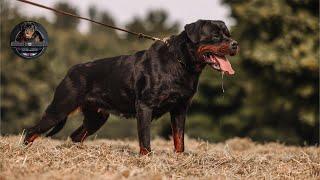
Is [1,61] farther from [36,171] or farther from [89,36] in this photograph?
[89,36]

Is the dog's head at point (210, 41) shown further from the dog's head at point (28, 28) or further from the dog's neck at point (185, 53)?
the dog's head at point (28, 28)

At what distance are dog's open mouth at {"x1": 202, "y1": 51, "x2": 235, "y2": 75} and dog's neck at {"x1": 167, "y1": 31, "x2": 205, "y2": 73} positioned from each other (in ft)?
0.48

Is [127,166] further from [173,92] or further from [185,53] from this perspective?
[185,53]

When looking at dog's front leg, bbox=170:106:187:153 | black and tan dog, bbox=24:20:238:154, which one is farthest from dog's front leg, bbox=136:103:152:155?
dog's front leg, bbox=170:106:187:153

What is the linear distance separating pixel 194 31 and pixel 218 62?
477 millimetres

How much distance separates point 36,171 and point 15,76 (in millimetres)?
27702

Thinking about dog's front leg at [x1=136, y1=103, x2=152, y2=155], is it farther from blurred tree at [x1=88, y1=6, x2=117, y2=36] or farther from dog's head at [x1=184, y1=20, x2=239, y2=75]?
blurred tree at [x1=88, y1=6, x2=117, y2=36]

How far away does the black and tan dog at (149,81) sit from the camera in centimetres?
703

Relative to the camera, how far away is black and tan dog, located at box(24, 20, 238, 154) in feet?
23.1

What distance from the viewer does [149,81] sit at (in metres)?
7.12

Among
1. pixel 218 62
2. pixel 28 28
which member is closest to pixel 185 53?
pixel 218 62

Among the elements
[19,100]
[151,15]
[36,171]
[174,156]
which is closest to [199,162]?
[174,156]

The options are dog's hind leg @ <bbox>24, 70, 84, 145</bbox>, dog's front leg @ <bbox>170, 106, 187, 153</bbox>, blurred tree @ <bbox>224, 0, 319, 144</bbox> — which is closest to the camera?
dog's front leg @ <bbox>170, 106, 187, 153</bbox>

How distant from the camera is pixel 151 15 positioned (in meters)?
63.8
